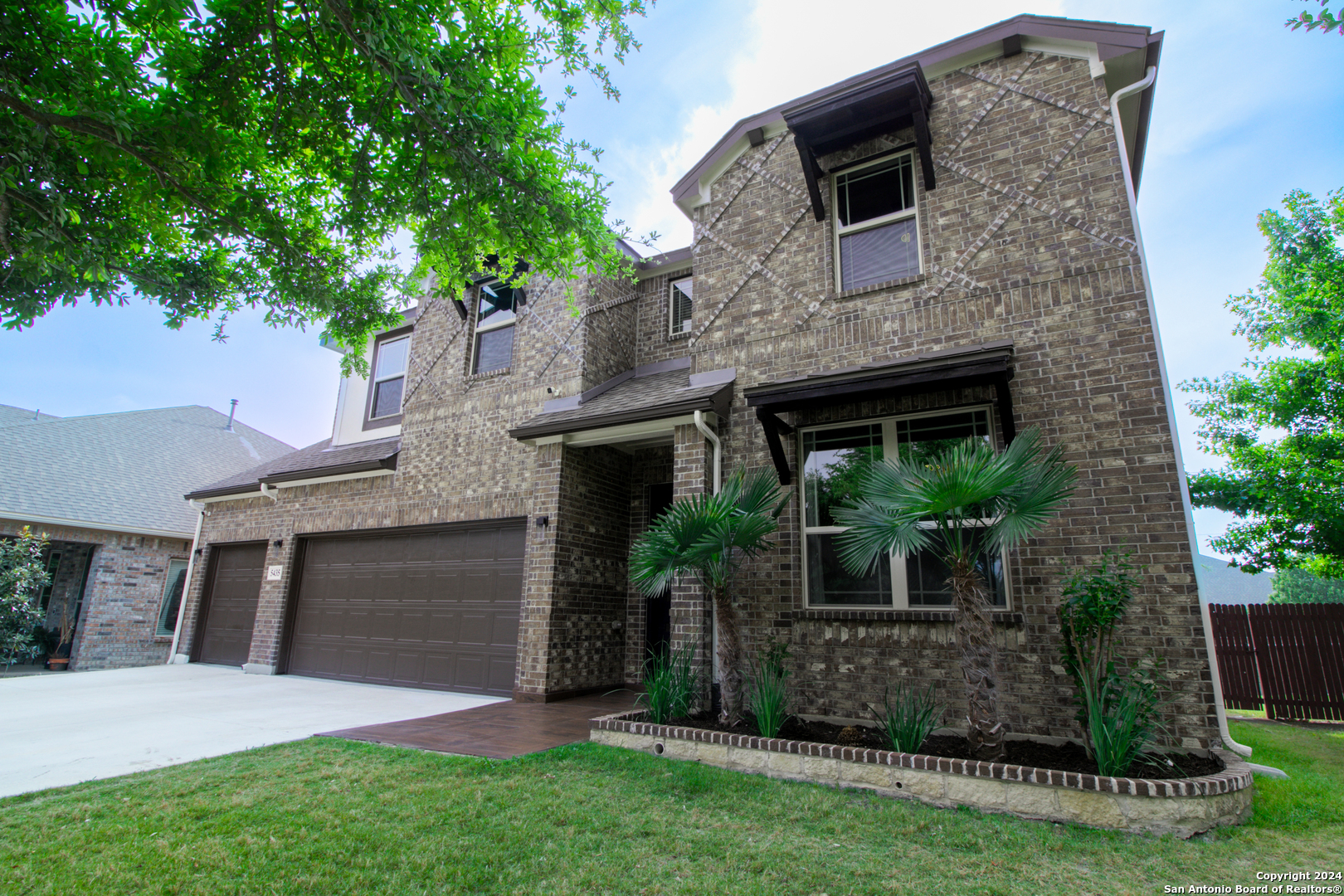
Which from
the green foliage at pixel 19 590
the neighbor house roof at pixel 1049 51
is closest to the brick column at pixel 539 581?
the neighbor house roof at pixel 1049 51

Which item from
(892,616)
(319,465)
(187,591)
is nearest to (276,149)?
(892,616)

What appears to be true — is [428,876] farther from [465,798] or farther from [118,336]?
[118,336]

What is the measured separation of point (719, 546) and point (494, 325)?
693cm

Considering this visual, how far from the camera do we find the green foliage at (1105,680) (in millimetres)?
4109

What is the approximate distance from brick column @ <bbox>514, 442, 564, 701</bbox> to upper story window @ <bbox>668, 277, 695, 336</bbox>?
2971 millimetres

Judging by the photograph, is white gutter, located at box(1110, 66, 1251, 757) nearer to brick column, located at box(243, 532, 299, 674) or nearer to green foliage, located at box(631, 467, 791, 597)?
green foliage, located at box(631, 467, 791, 597)

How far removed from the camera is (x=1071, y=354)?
587 cm

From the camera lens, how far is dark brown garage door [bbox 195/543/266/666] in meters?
12.6

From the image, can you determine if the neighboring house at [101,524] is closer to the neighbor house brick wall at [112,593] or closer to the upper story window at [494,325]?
the neighbor house brick wall at [112,593]

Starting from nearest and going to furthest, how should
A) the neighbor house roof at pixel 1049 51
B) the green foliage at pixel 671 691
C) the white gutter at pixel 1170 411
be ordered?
the white gutter at pixel 1170 411 → the green foliage at pixel 671 691 → the neighbor house roof at pixel 1049 51

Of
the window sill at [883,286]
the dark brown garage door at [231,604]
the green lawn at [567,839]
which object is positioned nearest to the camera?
the green lawn at [567,839]

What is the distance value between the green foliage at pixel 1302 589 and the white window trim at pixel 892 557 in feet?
135

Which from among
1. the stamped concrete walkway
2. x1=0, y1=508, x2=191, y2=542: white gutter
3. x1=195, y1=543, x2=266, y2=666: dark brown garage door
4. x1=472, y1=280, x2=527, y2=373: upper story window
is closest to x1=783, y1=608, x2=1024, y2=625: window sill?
the stamped concrete walkway

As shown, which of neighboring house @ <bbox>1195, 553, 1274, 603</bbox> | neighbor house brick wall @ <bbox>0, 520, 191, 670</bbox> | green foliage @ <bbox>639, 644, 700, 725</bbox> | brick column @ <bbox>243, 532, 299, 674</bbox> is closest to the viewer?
green foliage @ <bbox>639, 644, 700, 725</bbox>
